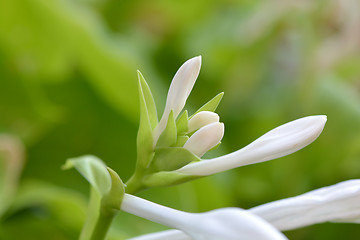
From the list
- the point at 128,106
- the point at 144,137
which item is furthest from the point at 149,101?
the point at 128,106

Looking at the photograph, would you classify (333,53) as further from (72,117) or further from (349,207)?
(349,207)

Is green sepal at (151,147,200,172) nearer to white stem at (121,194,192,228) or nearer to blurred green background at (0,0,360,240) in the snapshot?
white stem at (121,194,192,228)

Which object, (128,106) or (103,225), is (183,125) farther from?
(128,106)

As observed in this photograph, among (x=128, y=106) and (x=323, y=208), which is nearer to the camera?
(x=323, y=208)

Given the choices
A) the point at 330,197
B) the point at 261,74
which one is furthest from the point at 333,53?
the point at 330,197

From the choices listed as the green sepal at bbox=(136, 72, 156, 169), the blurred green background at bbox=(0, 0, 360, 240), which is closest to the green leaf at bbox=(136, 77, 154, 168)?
the green sepal at bbox=(136, 72, 156, 169)

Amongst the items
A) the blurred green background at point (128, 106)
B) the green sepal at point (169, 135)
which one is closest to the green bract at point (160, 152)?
the green sepal at point (169, 135)

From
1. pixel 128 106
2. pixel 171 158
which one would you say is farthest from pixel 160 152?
pixel 128 106

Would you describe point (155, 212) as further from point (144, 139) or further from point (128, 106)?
point (128, 106)

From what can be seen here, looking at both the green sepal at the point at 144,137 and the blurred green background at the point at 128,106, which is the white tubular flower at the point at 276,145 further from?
the blurred green background at the point at 128,106
